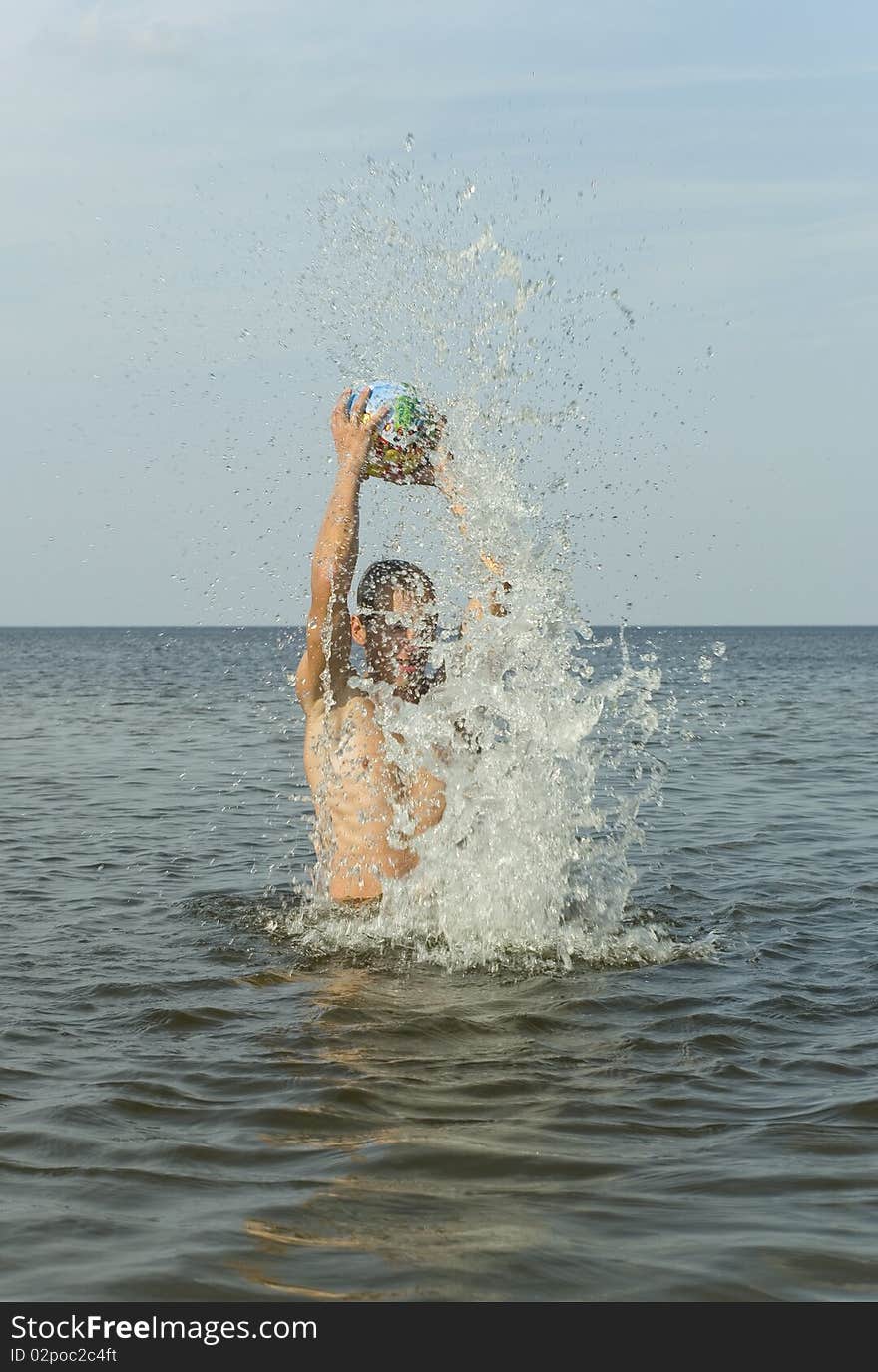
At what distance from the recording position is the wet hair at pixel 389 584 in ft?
21.3

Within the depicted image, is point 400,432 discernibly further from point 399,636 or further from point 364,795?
point 364,795

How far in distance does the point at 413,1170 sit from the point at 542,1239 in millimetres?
604

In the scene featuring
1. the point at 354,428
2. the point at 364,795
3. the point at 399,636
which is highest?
the point at 354,428

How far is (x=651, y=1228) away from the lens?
3803 mm

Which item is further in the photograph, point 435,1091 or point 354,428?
point 354,428

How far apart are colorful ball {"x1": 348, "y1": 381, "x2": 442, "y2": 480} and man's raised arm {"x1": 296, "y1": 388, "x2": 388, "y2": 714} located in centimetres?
5

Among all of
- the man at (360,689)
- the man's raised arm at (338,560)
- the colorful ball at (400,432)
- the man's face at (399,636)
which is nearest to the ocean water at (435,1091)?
the man at (360,689)

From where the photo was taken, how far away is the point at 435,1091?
194 inches

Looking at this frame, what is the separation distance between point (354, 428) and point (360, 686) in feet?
4.05

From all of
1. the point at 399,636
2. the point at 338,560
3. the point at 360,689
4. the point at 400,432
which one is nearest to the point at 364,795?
the point at 360,689

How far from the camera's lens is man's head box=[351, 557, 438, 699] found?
6.50 m

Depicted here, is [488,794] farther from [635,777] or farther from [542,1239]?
[635,777]

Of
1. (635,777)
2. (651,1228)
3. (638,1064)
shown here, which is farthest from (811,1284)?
(635,777)

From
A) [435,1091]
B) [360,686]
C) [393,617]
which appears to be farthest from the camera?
[360,686]
